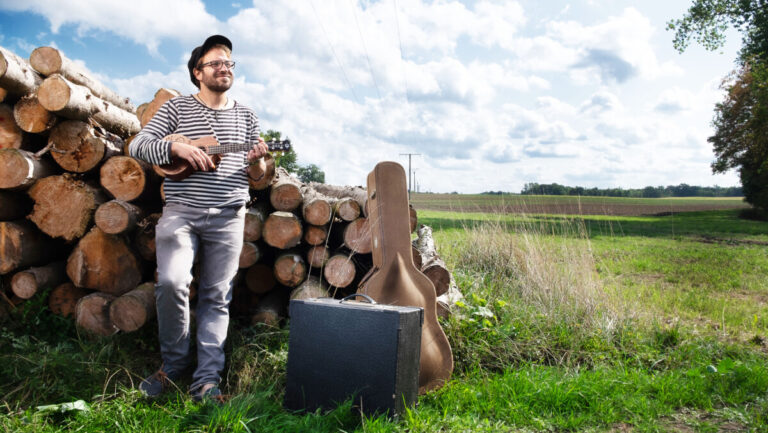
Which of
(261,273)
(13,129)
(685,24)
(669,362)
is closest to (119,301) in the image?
(261,273)

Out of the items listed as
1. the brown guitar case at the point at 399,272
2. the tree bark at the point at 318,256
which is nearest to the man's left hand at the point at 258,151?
the brown guitar case at the point at 399,272

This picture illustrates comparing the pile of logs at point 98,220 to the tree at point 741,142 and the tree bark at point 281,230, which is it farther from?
the tree at point 741,142

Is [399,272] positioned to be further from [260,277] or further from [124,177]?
[124,177]

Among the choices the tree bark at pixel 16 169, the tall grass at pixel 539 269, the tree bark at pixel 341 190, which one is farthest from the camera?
the tree bark at pixel 341 190

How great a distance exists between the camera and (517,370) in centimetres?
339

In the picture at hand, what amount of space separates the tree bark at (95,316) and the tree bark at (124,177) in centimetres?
78

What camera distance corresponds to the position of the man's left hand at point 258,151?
307cm

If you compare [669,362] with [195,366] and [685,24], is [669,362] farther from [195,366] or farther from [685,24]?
[685,24]

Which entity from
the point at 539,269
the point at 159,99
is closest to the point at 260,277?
the point at 159,99

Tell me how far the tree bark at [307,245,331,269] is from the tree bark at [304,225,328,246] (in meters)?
0.05

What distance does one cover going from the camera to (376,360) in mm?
2400

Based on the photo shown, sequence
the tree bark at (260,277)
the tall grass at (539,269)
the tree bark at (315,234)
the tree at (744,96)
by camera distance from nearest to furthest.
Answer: the tree bark at (315,234) < the tree bark at (260,277) < the tall grass at (539,269) < the tree at (744,96)

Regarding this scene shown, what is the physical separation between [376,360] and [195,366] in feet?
5.20

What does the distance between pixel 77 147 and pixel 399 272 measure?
2653 mm
